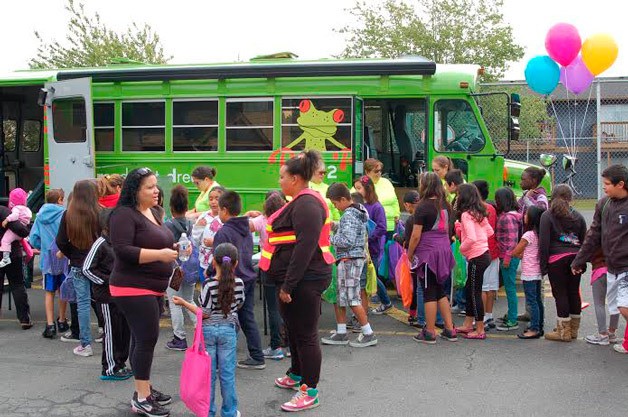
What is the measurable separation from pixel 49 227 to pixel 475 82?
6.08 metres

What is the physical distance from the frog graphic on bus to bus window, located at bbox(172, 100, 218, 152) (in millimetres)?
1250

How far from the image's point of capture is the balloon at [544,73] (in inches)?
501

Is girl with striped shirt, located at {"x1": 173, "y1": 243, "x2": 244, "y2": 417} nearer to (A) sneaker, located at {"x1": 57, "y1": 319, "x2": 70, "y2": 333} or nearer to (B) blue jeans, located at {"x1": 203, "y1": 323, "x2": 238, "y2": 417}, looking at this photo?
(B) blue jeans, located at {"x1": 203, "y1": 323, "x2": 238, "y2": 417}

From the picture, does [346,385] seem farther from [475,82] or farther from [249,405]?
→ [475,82]

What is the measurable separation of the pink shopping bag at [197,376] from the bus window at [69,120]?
6.69 meters

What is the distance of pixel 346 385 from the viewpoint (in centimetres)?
578

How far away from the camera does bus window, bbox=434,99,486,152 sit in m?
9.51

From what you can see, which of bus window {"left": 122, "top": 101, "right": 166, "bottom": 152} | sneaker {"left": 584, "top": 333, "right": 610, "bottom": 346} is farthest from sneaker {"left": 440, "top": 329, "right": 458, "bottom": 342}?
bus window {"left": 122, "top": 101, "right": 166, "bottom": 152}

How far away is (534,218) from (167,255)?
13.5 feet

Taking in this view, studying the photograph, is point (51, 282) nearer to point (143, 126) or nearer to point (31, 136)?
point (143, 126)

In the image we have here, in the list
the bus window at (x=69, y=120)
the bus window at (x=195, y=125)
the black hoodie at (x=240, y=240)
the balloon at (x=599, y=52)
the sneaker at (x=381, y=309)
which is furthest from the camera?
the balloon at (x=599, y=52)

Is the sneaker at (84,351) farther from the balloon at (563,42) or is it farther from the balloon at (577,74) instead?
the balloon at (577,74)

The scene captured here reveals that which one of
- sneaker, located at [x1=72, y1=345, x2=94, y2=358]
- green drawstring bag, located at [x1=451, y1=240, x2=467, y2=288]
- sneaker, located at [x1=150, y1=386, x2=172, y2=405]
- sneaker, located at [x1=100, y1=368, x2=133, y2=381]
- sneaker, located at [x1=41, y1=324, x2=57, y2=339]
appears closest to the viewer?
sneaker, located at [x1=150, y1=386, x2=172, y2=405]

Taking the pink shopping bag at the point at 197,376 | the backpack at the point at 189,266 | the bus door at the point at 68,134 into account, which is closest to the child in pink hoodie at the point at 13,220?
the backpack at the point at 189,266
